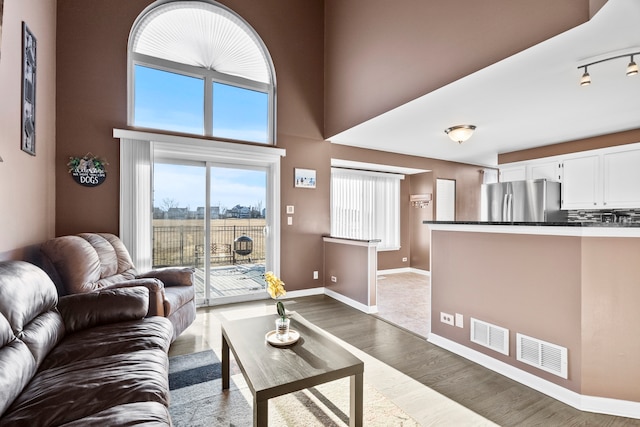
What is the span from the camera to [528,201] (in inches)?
179

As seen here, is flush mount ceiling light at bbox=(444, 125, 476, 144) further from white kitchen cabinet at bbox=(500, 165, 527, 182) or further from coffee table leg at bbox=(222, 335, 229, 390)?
coffee table leg at bbox=(222, 335, 229, 390)

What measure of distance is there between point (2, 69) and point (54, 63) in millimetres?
1407

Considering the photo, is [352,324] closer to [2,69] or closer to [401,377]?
[401,377]

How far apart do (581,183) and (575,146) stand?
0.64 metres

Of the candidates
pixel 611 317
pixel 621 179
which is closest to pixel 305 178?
pixel 611 317

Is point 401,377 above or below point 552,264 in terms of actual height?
below

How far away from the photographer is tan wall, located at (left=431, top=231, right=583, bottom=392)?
2.02 metres

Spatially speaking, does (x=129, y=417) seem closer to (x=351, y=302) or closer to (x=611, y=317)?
(x=611, y=317)

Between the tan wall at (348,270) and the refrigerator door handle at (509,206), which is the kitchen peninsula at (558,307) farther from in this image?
the refrigerator door handle at (509,206)

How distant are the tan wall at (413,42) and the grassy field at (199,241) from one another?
6.51ft

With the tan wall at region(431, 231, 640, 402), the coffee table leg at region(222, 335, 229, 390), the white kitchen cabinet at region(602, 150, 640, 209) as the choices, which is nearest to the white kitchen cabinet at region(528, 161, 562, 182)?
the white kitchen cabinet at region(602, 150, 640, 209)

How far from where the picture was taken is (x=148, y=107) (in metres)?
3.72

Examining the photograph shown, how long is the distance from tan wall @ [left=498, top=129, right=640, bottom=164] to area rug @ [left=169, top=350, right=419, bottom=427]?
497 centimetres

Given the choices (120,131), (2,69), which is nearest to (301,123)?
(120,131)
